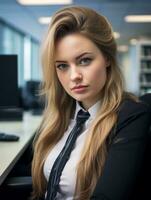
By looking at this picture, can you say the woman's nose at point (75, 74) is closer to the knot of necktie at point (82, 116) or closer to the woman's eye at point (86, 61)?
the woman's eye at point (86, 61)

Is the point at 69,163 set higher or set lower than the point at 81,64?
lower

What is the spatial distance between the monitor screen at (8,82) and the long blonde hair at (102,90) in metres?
0.92

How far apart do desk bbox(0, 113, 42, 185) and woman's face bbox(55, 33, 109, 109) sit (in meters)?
0.42

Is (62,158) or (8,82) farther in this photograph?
(8,82)

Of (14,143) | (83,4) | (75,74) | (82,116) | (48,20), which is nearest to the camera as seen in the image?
(75,74)

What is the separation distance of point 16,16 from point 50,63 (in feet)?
17.0

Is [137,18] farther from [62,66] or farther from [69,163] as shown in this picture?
[69,163]

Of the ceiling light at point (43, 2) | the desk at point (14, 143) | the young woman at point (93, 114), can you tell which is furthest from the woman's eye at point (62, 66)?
the ceiling light at point (43, 2)

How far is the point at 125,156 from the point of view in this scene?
87 centimetres

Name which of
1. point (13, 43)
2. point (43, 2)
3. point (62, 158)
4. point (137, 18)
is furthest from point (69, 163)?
point (13, 43)

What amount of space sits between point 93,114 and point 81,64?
187mm

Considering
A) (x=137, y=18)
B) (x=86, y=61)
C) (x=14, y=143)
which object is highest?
(x=137, y=18)

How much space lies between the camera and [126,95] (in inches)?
41.0

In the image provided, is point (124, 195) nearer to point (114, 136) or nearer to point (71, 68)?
point (114, 136)
